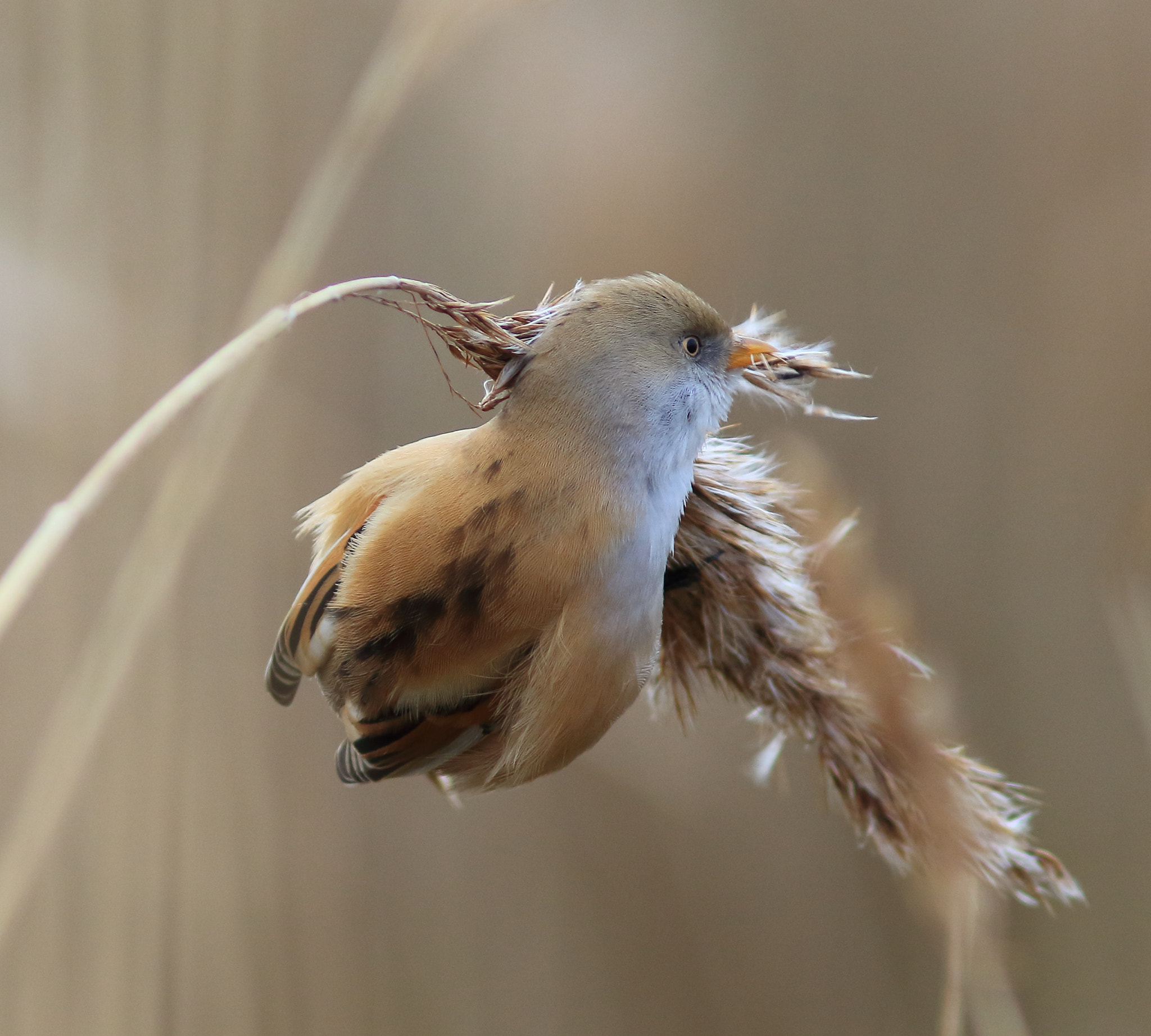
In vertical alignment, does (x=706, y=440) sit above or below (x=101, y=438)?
above

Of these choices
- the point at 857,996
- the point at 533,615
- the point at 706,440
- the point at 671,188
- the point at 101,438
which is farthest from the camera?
the point at 857,996

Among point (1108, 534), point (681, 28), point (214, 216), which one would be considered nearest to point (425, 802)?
point (214, 216)

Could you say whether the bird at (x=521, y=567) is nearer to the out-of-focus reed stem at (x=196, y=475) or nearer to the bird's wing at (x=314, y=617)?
the bird's wing at (x=314, y=617)

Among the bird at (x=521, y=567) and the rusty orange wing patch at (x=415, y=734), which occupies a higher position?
the bird at (x=521, y=567)

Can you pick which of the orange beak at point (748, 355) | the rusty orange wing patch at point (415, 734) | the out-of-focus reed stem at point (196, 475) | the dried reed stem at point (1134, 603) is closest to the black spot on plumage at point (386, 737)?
the rusty orange wing patch at point (415, 734)

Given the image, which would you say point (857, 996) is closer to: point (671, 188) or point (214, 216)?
point (671, 188)

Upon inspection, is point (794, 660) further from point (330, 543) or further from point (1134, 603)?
point (330, 543)

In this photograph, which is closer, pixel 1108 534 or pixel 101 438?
pixel 101 438

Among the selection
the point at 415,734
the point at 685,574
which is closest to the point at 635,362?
the point at 685,574
